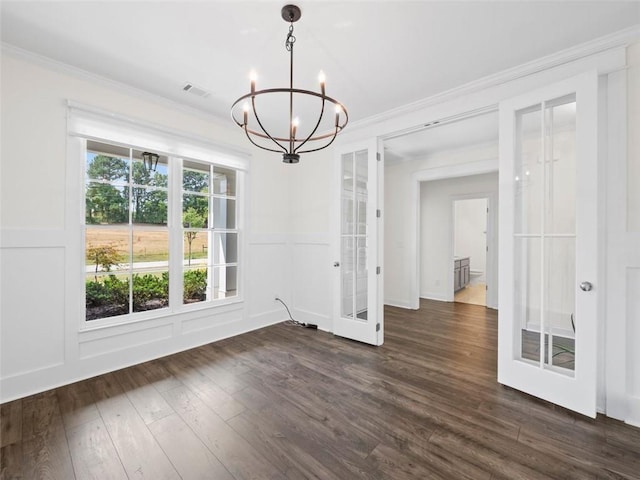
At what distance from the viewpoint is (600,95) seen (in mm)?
2041

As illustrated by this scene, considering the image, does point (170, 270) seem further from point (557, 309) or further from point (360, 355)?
point (557, 309)

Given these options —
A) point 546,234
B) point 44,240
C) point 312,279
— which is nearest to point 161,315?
point 44,240

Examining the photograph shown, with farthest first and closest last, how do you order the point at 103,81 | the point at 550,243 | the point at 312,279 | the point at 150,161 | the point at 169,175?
the point at 312,279 < the point at 169,175 < the point at 150,161 < the point at 103,81 < the point at 550,243

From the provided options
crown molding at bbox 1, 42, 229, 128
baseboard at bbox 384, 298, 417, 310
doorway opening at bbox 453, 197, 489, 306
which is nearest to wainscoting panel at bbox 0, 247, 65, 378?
crown molding at bbox 1, 42, 229, 128

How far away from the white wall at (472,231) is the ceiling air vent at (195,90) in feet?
26.4

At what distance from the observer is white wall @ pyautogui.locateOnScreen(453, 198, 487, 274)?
8828mm

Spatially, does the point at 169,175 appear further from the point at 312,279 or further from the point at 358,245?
the point at 358,245

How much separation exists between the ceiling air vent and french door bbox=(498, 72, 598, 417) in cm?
287

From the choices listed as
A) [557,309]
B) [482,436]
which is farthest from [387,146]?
[482,436]

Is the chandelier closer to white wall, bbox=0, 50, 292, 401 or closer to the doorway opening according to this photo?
white wall, bbox=0, 50, 292, 401

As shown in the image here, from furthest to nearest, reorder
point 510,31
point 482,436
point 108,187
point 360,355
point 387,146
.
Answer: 1. point 387,146
2. point 360,355
3. point 108,187
4. point 510,31
5. point 482,436

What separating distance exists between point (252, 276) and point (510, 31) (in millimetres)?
3617

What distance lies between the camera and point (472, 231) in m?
8.97

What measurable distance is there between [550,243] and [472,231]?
24.3 feet
